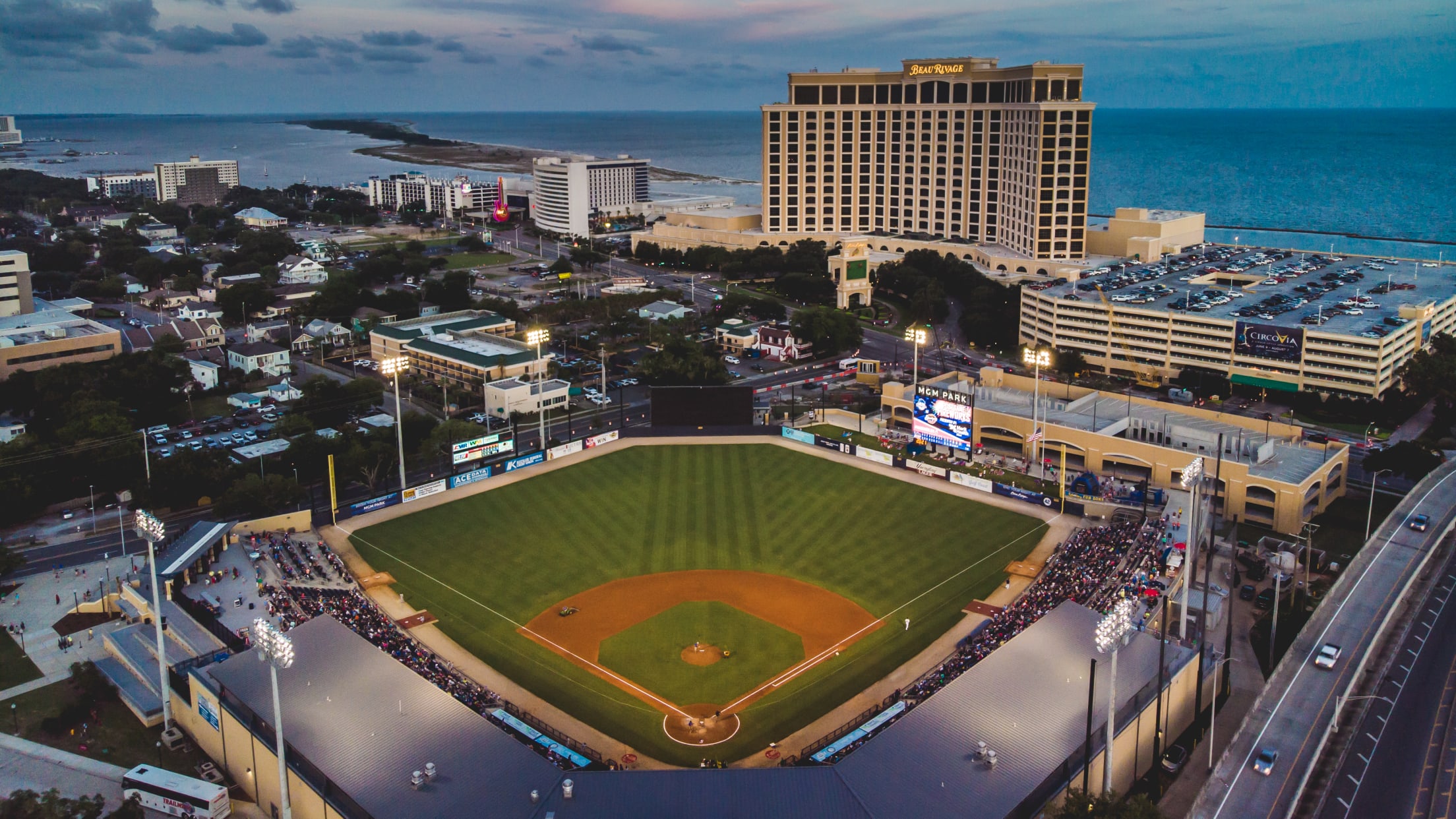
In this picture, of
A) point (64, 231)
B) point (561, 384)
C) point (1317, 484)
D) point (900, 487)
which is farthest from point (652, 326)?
point (64, 231)

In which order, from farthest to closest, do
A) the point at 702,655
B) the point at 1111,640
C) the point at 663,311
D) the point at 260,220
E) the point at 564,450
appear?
the point at 260,220 < the point at 663,311 < the point at 564,450 < the point at 702,655 < the point at 1111,640

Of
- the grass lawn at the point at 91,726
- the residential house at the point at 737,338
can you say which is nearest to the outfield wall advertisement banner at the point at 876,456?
the residential house at the point at 737,338

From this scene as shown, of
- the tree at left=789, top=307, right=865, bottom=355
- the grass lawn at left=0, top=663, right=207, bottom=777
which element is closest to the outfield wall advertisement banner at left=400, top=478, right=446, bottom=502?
the grass lawn at left=0, top=663, right=207, bottom=777

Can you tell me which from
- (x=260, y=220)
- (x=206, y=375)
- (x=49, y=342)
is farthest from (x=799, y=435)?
(x=260, y=220)

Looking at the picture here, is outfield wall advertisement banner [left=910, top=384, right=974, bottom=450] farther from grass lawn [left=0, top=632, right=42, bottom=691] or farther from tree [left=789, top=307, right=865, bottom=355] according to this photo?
grass lawn [left=0, top=632, right=42, bottom=691]

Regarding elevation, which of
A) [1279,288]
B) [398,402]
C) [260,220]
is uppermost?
[260,220]

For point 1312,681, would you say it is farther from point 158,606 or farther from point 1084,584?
point 158,606

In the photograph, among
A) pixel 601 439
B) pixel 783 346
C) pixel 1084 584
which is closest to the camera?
pixel 1084 584

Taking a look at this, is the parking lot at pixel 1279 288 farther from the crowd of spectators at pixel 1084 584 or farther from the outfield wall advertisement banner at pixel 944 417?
the crowd of spectators at pixel 1084 584
